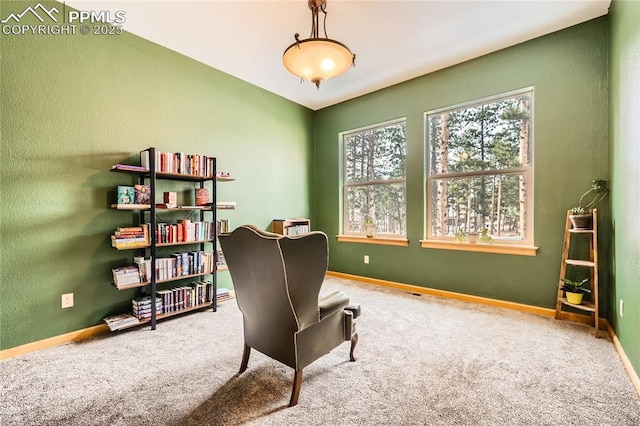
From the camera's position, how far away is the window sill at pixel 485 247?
10.1 ft

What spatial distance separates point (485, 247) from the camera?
3355 millimetres

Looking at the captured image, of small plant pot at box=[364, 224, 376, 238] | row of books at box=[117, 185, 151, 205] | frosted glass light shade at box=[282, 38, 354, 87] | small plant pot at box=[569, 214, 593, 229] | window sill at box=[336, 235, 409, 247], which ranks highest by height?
frosted glass light shade at box=[282, 38, 354, 87]

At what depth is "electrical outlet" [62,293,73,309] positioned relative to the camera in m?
2.46

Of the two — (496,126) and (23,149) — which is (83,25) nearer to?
(23,149)

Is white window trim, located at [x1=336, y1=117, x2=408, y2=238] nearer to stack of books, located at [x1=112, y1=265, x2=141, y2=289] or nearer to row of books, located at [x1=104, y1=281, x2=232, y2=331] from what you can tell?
row of books, located at [x1=104, y1=281, x2=232, y2=331]

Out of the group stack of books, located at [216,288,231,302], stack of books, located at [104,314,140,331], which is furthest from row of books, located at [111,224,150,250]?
stack of books, located at [216,288,231,302]

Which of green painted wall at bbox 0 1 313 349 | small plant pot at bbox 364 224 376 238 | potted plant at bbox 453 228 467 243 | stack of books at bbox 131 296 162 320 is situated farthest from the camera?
small plant pot at bbox 364 224 376 238

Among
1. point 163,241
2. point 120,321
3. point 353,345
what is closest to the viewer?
point 353,345

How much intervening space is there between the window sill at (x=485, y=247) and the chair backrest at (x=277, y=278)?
258 cm

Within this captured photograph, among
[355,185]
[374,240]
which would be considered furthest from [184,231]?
[355,185]

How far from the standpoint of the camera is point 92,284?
2.61m

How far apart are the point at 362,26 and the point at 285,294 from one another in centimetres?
274

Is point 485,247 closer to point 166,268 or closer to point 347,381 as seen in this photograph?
point 347,381

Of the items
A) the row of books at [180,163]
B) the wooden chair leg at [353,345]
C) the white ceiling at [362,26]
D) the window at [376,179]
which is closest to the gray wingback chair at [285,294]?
the wooden chair leg at [353,345]
